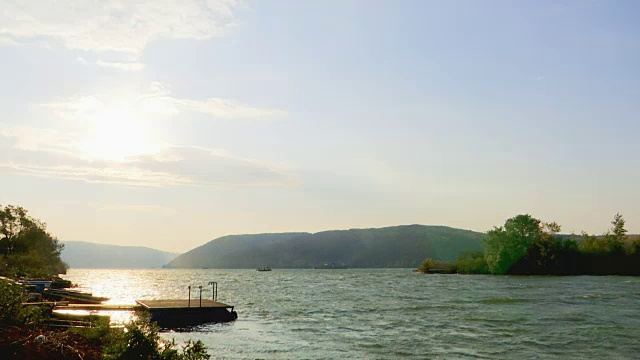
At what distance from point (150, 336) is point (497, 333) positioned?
35.6m

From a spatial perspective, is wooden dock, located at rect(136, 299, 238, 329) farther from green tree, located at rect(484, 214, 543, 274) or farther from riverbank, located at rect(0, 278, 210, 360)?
green tree, located at rect(484, 214, 543, 274)

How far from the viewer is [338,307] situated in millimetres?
72812

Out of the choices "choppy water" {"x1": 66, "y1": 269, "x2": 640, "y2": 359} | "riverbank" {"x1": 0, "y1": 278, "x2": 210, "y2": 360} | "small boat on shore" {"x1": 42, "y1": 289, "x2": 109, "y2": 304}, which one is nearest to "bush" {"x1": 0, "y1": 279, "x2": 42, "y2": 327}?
"riverbank" {"x1": 0, "y1": 278, "x2": 210, "y2": 360}

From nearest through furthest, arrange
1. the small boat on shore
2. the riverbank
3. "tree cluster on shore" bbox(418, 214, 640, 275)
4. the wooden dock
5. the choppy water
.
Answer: the riverbank
the choppy water
the wooden dock
the small boat on shore
"tree cluster on shore" bbox(418, 214, 640, 275)

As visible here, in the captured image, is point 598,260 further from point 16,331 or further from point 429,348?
point 16,331

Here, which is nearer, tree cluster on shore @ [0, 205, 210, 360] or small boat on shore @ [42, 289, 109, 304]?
tree cluster on shore @ [0, 205, 210, 360]

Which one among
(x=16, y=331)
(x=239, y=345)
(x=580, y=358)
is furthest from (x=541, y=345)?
(x=16, y=331)

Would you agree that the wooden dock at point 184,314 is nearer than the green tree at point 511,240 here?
Yes

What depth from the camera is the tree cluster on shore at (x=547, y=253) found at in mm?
179250

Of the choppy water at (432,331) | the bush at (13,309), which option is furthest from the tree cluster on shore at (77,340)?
the choppy water at (432,331)

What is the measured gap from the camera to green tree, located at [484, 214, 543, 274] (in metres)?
181

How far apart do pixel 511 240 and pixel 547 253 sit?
38.8 ft

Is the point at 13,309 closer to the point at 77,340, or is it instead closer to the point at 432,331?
the point at 77,340

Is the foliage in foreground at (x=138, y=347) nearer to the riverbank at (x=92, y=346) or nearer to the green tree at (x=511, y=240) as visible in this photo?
the riverbank at (x=92, y=346)
